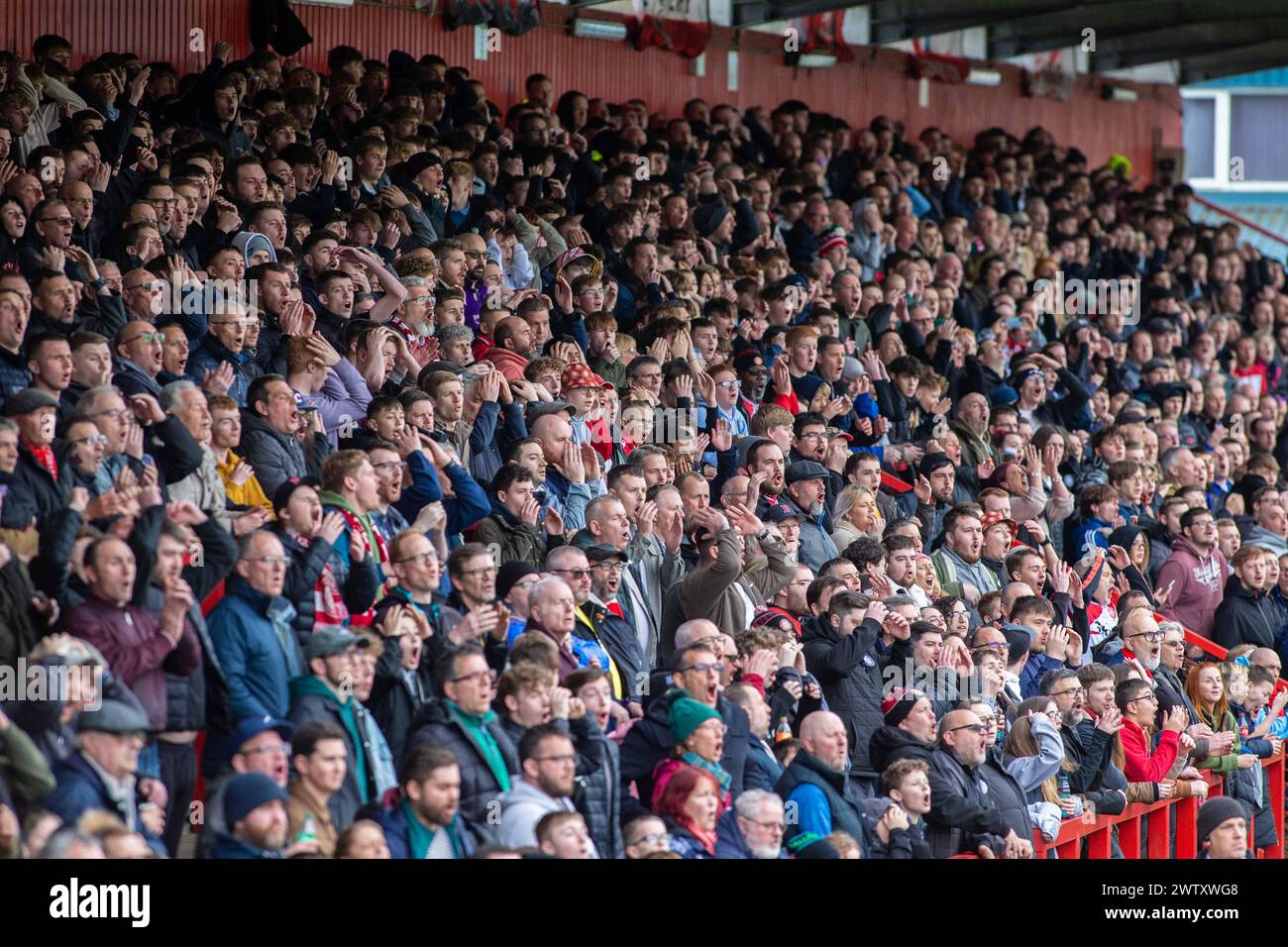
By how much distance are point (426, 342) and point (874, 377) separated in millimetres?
3572

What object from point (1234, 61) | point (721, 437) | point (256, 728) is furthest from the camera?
point (1234, 61)

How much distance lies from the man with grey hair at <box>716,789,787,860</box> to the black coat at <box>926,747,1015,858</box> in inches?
38.7

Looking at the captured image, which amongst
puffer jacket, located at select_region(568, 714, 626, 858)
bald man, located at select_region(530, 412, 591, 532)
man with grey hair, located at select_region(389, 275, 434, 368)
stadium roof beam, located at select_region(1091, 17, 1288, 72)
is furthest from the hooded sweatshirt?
stadium roof beam, located at select_region(1091, 17, 1288, 72)

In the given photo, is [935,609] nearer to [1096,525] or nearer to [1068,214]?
[1096,525]

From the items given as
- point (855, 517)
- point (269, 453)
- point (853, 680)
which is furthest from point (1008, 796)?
point (269, 453)

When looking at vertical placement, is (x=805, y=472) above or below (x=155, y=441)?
below

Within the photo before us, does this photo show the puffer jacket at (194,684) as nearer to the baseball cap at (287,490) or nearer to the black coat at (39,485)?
the black coat at (39,485)

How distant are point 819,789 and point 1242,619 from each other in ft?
15.0

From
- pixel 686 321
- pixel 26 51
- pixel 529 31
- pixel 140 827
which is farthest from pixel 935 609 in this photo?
pixel 529 31

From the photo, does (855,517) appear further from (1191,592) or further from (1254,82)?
(1254,82)

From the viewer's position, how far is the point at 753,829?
6609 mm

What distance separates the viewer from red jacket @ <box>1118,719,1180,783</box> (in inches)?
339
